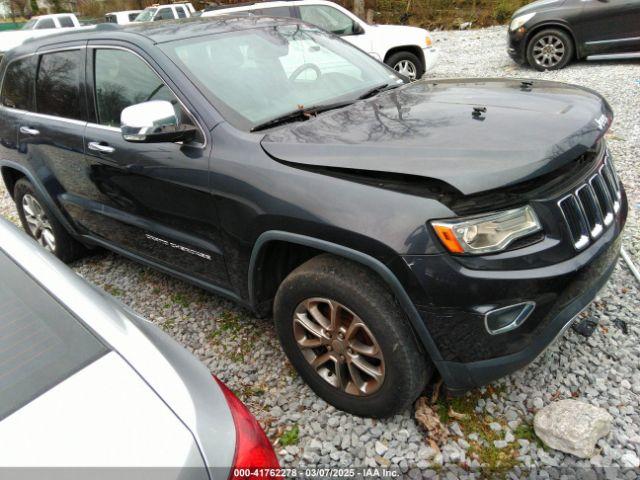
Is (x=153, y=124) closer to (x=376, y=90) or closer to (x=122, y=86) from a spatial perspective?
(x=122, y=86)

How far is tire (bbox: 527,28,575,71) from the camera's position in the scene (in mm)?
8762

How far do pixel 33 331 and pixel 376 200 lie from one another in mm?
1249

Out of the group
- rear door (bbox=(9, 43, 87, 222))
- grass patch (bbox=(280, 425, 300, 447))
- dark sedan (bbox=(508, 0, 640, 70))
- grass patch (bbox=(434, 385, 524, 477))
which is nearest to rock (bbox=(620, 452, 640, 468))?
grass patch (bbox=(434, 385, 524, 477))

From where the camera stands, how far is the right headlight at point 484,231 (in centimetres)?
186

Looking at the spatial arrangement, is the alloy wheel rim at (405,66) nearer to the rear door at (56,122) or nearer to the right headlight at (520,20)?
the right headlight at (520,20)

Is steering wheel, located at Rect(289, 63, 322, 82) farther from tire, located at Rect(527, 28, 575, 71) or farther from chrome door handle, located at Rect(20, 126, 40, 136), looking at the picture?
tire, located at Rect(527, 28, 575, 71)

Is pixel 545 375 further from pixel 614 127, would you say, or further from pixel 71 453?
pixel 614 127

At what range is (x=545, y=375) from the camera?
2.48m

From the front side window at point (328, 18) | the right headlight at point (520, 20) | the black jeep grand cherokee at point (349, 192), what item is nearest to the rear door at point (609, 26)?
the right headlight at point (520, 20)

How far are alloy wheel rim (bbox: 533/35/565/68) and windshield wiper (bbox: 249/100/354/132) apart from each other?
25.3ft

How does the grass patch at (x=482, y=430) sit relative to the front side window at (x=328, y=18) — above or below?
below

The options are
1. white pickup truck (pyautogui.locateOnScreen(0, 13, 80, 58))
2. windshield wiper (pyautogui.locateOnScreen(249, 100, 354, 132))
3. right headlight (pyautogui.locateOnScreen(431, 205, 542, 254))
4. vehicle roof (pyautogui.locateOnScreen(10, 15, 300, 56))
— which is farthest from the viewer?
white pickup truck (pyautogui.locateOnScreen(0, 13, 80, 58))

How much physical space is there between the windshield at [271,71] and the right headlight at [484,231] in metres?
1.17

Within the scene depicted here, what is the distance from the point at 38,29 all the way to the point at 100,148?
71.8ft
